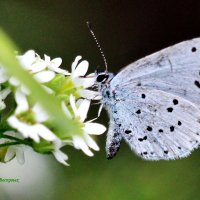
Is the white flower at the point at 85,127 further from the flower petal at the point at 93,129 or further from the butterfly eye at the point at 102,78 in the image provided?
the butterfly eye at the point at 102,78

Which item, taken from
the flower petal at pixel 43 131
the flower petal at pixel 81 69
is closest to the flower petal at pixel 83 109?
the flower petal at pixel 81 69

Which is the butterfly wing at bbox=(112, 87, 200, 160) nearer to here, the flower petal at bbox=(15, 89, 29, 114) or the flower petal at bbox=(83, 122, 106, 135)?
the flower petal at bbox=(83, 122, 106, 135)

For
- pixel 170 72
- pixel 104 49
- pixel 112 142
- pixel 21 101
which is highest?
pixel 21 101

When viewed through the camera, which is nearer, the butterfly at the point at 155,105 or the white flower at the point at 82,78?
the white flower at the point at 82,78

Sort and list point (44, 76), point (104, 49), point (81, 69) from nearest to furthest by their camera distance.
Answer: point (44, 76)
point (81, 69)
point (104, 49)

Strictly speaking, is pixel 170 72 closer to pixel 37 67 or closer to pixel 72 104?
pixel 72 104

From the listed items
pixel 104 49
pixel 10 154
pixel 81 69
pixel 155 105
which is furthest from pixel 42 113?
pixel 104 49

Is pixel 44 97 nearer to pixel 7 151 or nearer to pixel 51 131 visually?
pixel 51 131

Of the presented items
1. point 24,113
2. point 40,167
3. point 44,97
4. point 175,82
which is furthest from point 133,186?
point 44,97
